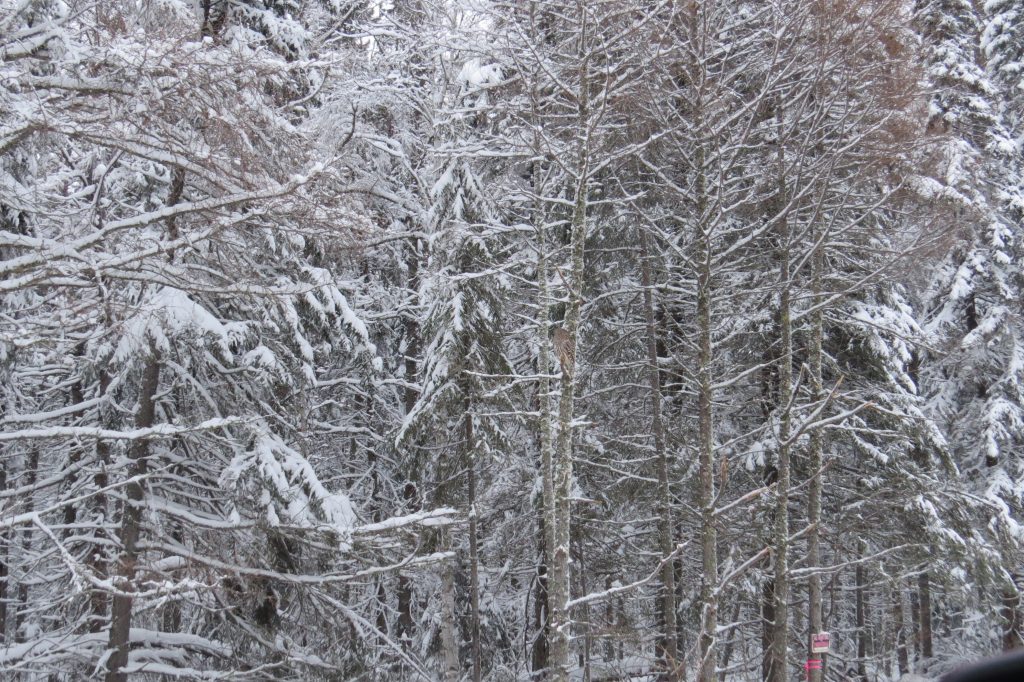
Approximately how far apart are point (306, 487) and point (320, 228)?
12.2 feet

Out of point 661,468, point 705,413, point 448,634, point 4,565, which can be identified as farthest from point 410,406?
point 4,565

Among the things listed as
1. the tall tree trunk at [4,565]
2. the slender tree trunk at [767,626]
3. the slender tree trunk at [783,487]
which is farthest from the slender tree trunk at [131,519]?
the slender tree trunk at [767,626]

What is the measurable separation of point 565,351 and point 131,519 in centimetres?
603

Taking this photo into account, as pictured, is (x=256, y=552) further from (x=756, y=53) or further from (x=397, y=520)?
(x=756, y=53)

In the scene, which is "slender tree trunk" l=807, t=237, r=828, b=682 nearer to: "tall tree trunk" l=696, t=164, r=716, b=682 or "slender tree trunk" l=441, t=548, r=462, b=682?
"tall tree trunk" l=696, t=164, r=716, b=682

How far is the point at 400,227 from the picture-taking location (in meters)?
17.7

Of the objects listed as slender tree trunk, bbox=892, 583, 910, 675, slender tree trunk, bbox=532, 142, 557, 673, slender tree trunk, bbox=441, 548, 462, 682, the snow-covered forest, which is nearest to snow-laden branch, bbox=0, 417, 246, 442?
the snow-covered forest

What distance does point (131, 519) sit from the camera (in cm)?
1041

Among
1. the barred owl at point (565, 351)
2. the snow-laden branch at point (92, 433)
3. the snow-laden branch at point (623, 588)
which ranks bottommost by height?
the snow-laden branch at point (623, 588)

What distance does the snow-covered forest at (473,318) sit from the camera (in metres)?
8.62

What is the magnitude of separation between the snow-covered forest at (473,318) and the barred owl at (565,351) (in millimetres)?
255

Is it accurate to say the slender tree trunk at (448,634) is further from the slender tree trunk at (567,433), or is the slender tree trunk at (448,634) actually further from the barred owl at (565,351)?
the barred owl at (565,351)

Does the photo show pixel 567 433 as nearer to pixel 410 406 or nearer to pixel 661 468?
pixel 661 468

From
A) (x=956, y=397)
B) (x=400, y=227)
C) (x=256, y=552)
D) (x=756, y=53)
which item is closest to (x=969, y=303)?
(x=956, y=397)
